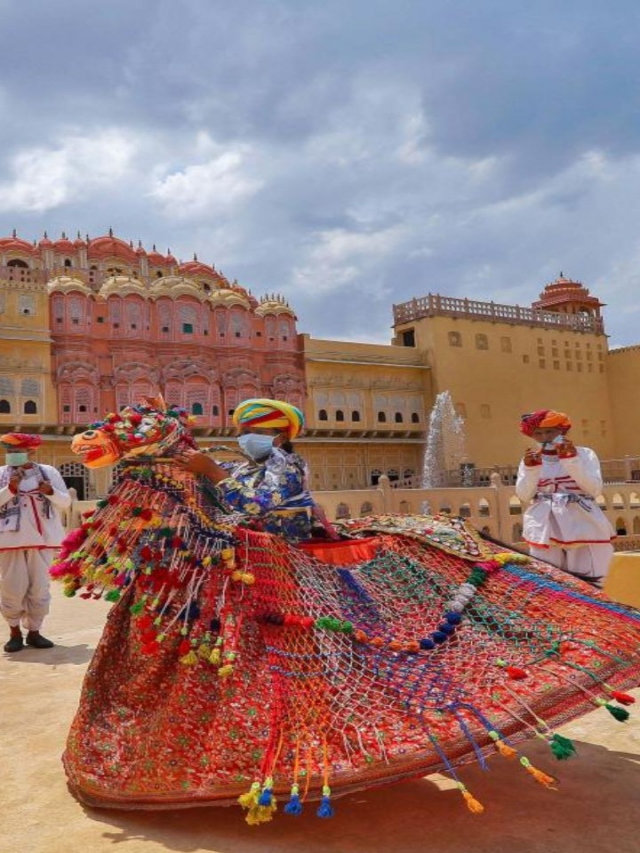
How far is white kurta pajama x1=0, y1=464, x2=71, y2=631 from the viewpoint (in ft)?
17.7

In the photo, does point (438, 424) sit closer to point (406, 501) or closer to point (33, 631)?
point (406, 501)

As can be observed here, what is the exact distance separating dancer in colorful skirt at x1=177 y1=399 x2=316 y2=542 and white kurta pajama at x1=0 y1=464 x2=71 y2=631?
2978 millimetres

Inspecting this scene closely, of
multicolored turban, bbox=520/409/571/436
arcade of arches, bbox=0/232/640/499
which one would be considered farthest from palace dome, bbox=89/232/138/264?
multicolored turban, bbox=520/409/571/436

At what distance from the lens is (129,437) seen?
2.60m

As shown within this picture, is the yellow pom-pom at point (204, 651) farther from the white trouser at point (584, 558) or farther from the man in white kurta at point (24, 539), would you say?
the man in white kurta at point (24, 539)

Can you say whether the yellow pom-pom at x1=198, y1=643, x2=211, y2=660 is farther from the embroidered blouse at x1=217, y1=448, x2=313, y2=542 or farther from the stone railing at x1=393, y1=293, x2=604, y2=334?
the stone railing at x1=393, y1=293, x2=604, y2=334

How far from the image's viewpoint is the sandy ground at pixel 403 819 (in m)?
2.14

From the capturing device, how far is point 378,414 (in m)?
29.9

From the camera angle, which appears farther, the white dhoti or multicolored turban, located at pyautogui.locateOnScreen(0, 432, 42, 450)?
multicolored turban, located at pyautogui.locateOnScreen(0, 432, 42, 450)

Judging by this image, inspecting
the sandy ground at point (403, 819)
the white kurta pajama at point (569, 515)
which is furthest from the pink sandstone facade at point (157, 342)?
the sandy ground at point (403, 819)

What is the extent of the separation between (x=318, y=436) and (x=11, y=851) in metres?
26.0

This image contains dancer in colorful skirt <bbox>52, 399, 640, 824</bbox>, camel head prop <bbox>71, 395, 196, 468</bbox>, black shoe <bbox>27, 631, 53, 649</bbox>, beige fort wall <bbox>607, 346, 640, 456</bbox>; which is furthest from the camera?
beige fort wall <bbox>607, 346, 640, 456</bbox>

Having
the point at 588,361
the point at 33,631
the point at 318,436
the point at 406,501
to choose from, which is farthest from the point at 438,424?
the point at 33,631

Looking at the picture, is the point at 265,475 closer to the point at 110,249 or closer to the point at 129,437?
the point at 129,437
